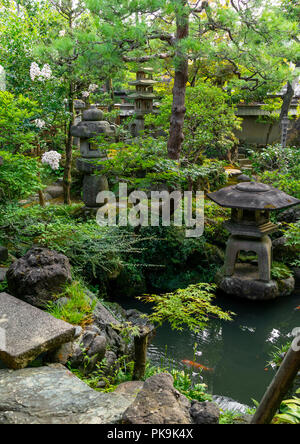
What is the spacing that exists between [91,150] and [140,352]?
5812 mm

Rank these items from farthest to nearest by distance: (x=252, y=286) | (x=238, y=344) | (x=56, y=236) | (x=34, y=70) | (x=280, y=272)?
1. (x=280, y=272)
2. (x=34, y=70)
3. (x=252, y=286)
4. (x=238, y=344)
5. (x=56, y=236)

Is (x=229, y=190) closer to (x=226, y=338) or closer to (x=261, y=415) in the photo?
(x=226, y=338)

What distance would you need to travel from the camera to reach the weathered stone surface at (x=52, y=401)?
2.44m

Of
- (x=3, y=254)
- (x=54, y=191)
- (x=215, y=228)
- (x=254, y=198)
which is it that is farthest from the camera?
(x=54, y=191)

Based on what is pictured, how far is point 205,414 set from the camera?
2346 mm

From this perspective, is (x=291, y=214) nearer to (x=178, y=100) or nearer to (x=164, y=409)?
(x=178, y=100)

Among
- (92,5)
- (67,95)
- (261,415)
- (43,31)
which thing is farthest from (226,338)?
(43,31)

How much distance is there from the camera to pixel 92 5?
6.12 meters

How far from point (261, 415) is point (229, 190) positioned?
5.82 m

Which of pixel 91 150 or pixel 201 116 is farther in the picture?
pixel 201 116

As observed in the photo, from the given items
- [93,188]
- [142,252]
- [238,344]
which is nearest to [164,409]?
[238,344]

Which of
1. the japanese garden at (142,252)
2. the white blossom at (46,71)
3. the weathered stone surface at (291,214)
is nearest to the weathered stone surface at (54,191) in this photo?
the japanese garden at (142,252)

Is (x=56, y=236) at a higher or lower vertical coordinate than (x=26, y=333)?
higher

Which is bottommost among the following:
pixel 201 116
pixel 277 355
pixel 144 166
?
pixel 277 355
